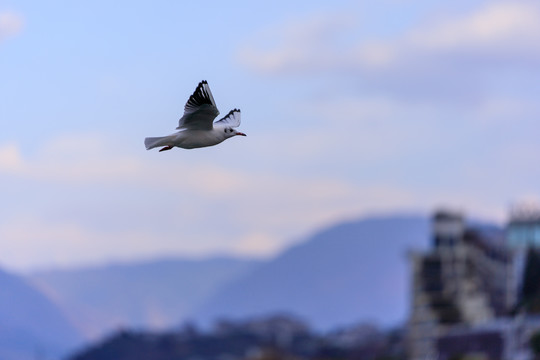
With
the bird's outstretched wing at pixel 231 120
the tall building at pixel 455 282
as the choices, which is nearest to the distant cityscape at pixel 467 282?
the tall building at pixel 455 282

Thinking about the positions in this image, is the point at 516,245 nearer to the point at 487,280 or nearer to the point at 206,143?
the point at 487,280

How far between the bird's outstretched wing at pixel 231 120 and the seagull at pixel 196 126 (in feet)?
5.04

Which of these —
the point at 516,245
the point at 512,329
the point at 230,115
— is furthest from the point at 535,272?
the point at 230,115

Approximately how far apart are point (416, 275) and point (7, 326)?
1695 inches

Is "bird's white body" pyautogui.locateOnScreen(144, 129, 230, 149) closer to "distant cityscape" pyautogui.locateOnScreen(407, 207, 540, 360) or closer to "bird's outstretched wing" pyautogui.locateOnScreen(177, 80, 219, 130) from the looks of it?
"bird's outstretched wing" pyautogui.locateOnScreen(177, 80, 219, 130)

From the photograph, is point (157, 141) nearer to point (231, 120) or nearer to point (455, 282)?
point (231, 120)

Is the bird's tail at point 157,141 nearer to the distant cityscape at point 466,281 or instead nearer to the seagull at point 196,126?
the seagull at point 196,126

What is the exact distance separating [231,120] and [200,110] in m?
2.81

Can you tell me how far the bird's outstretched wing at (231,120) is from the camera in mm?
43450

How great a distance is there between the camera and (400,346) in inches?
6900

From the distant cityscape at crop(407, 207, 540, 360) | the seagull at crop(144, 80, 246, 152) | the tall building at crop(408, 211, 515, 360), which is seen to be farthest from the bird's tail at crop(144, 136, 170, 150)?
the tall building at crop(408, 211, 515, 360)

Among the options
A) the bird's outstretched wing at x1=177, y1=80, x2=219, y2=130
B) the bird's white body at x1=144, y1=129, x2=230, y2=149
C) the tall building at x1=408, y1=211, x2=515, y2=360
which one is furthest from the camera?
the tall building at x1=408, y1=211, x2=515, y2=360

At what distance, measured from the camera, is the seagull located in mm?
41000

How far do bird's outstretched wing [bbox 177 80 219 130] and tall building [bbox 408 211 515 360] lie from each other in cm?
9918
